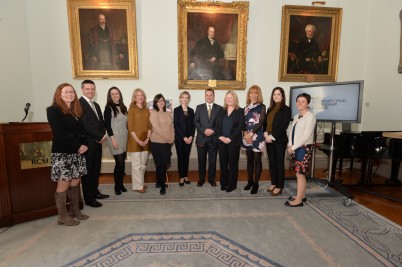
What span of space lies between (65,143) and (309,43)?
5.62 metres

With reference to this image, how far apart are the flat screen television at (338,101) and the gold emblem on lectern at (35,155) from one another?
460 centimetres

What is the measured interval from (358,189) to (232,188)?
2.45 meters

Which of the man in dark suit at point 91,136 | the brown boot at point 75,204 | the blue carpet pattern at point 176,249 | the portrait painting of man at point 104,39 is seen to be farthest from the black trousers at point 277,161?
the portrait painting of man at point 104,39

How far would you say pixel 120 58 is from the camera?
17.1 ft

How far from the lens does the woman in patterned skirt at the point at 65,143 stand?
284 centimetres

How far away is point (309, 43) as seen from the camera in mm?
5578

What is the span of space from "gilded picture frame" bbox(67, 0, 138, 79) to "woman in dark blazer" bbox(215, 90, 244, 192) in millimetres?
2445

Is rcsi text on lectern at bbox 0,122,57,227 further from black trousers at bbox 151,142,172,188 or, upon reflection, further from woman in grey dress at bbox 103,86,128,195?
black trousers at bbox 151,142,172,188

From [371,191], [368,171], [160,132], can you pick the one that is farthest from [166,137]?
[368,171]

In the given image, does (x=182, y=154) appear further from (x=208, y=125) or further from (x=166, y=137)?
(x=208, y=125)

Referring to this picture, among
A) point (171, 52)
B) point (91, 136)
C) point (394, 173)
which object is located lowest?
point (394, 173)

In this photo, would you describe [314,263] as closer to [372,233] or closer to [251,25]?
[372,233]

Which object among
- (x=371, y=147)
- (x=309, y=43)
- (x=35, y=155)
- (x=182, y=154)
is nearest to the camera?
(x=35, y=155)

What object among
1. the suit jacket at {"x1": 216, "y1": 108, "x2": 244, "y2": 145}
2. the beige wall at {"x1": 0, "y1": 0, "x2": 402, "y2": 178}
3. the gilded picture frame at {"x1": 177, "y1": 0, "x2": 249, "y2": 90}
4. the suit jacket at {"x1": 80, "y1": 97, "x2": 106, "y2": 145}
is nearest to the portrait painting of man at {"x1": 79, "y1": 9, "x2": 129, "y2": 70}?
the beige wall at {"x1": 0, "y1": 0, "x2": 402, "y2": 178}
